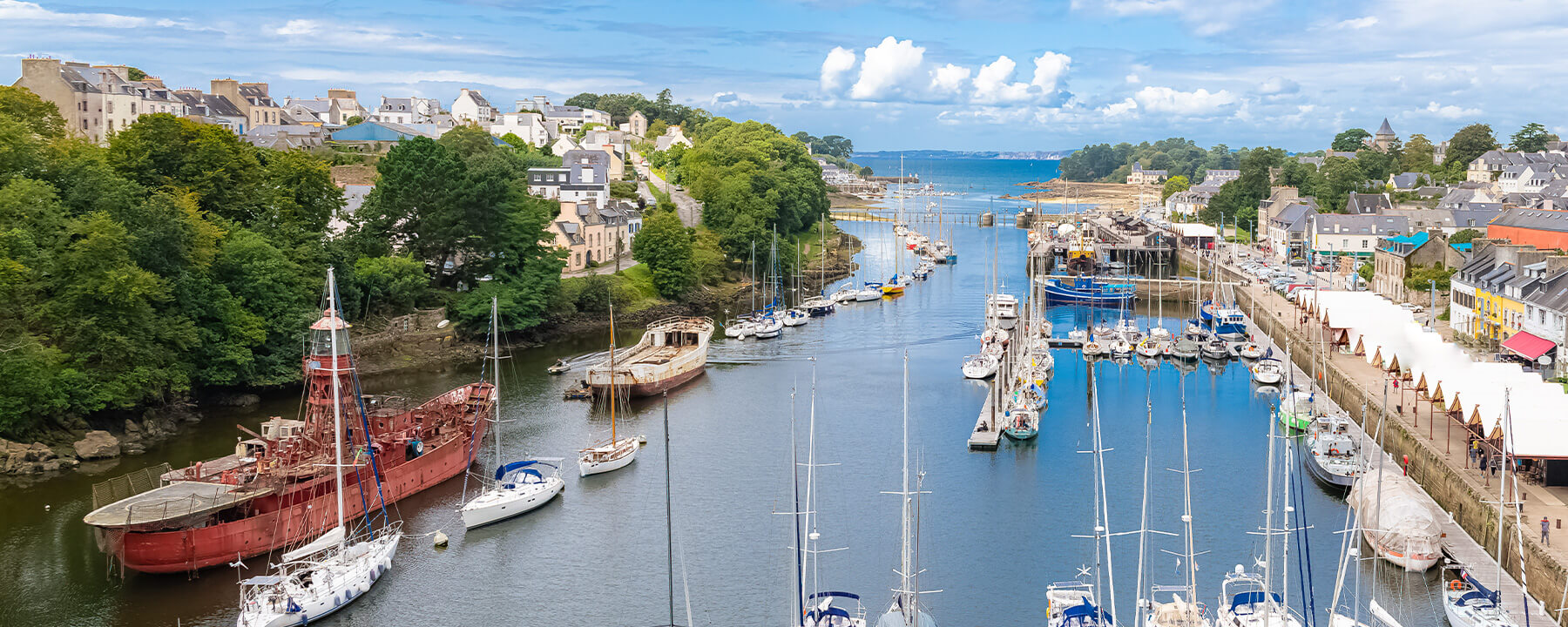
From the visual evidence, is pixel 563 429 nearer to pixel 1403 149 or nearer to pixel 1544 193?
pixel 1544 193

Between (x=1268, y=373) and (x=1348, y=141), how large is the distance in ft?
351

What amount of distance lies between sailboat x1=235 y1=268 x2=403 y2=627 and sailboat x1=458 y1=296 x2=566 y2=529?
1758 millimetres

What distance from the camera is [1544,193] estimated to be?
2869 inches

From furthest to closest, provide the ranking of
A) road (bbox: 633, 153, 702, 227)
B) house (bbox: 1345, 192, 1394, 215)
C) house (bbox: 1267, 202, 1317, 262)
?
1. road (bbox: 633, 153, 702, 227)
2. house (bbox: 1345, 192, 1394, 215)
3. house (bbox: 1267, 202, 1317, 262)

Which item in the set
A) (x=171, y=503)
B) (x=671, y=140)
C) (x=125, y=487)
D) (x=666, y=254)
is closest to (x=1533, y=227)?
(x=666, y=254)

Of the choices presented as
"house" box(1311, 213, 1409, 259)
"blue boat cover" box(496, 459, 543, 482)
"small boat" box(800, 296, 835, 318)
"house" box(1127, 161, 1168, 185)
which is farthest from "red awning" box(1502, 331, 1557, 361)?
"house" box(1127, 161, 1168, 185)

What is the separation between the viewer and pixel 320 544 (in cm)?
2656

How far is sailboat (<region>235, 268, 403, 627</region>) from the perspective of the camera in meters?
24.2

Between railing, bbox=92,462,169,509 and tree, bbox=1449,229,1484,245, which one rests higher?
tree, bbox=1449,229,1484,245

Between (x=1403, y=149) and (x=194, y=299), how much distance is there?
4223 inches

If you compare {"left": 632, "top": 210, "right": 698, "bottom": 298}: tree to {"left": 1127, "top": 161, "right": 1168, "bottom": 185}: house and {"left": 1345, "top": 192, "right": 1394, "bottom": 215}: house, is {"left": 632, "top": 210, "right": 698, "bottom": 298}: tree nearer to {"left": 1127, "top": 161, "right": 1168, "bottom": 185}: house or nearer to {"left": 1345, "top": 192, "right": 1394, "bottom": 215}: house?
{"left": 1345, "top": 192, "right": 1394, "bottom": 215}: house

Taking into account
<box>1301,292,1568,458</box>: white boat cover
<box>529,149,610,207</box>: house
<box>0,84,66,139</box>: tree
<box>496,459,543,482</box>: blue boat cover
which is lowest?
<box>496,459,543,482</box>: blue boat cover

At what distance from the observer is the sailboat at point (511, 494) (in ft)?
99.9

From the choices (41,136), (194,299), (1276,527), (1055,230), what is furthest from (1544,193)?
(41,136)
